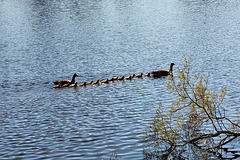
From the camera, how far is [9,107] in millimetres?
28484

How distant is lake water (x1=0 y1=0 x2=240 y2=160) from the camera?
22.2 metres

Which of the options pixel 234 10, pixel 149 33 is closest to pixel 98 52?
pixel 149 33

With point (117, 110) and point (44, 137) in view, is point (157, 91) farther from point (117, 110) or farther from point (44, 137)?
point (44, 137)

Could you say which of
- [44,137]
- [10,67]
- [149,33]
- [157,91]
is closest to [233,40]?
[149,33]

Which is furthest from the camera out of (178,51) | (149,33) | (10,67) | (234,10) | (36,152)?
(234,10)

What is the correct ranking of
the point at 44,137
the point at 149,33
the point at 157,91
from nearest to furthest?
the point at 44,137, the point at 157,91, the point at 149,33

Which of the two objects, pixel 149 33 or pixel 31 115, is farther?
pixel 149 33

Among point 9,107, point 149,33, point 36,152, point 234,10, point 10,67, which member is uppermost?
point 234,10

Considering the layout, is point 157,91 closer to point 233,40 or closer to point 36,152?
point 36,152

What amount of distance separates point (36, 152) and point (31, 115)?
246 inches

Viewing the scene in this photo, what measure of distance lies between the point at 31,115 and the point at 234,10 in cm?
6062

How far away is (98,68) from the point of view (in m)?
39.6

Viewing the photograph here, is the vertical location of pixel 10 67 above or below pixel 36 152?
above

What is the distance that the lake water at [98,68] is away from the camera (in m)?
22.2
